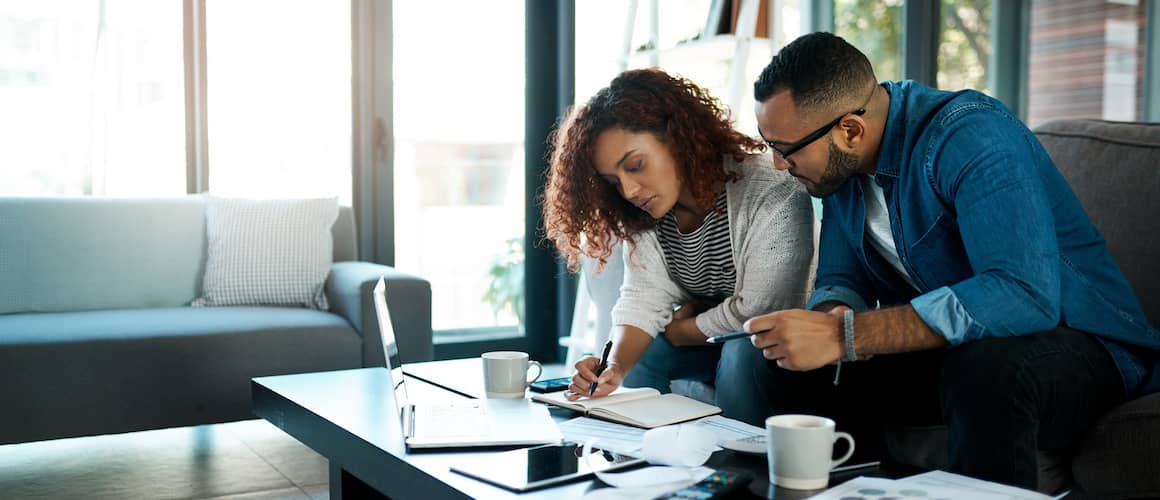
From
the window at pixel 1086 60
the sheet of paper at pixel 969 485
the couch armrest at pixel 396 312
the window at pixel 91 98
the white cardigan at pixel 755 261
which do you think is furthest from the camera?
the window at pixel 1086 60

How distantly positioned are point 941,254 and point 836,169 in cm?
22

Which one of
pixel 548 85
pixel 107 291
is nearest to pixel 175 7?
pixel 107 291

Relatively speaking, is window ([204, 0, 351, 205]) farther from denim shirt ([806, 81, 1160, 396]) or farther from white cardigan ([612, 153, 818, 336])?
denim shirt ([806, 81, 1160, 396])

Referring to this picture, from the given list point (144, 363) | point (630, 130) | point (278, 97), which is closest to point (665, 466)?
point (630, 130)

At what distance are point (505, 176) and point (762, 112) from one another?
8.39 ft

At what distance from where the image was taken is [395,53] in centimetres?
391

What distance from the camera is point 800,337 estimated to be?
1.46 m

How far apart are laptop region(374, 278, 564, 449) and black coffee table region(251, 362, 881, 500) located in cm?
2

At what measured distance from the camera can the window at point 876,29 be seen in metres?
4.33

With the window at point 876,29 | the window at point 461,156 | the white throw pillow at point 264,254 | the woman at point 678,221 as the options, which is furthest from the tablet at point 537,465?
the window at point 876,29

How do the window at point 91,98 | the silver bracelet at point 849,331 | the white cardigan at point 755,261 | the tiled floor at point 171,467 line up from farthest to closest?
the window at point 91,98
the tiled floor at point 171,467
the white cardigan at point 755,261
the silver bracelet at point 849,331

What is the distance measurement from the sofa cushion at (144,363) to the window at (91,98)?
813 mm

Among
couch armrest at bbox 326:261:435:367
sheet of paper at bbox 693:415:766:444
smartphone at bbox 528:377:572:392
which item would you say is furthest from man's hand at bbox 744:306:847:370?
couch armrest at bbox 326:261:435:367

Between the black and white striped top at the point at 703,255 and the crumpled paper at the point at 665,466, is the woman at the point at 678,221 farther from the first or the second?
the crumpled paper at the point at 665,466
